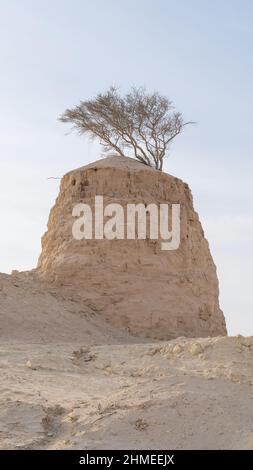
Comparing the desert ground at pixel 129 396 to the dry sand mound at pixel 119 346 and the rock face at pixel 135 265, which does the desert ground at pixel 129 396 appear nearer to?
the dry sand mound at pixel 119 346

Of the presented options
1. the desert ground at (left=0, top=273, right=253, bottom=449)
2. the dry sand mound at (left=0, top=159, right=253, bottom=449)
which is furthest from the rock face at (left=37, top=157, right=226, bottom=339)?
the desert ground at (left=0, top=273, right=253, bottom=449)

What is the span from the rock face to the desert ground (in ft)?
12.4

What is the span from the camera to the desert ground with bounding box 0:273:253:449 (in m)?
4.83

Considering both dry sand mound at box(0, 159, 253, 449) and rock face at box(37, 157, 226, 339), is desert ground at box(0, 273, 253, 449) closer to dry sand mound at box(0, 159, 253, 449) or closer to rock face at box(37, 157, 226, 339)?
dry sand mound at box(0, 159, 253, 449)

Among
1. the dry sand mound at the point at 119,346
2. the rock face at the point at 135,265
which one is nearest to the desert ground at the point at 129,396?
the dry sand mound at the point at 119,346

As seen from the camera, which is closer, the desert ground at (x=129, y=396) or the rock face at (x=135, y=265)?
the desert ground at (x=129, y=396)

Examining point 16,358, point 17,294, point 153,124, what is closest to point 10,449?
point 16,358

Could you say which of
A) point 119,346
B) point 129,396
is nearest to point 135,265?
point 119,346

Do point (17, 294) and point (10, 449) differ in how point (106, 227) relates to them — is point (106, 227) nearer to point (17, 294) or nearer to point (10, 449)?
point (17, 294)

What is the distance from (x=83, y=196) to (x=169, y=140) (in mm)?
3757

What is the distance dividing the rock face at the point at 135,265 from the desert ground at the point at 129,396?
12.4ft

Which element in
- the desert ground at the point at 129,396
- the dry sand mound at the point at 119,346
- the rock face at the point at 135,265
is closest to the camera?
the desert ground at the point at 129,396

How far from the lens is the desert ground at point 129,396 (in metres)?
4.83

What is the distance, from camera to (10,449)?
464 cm
